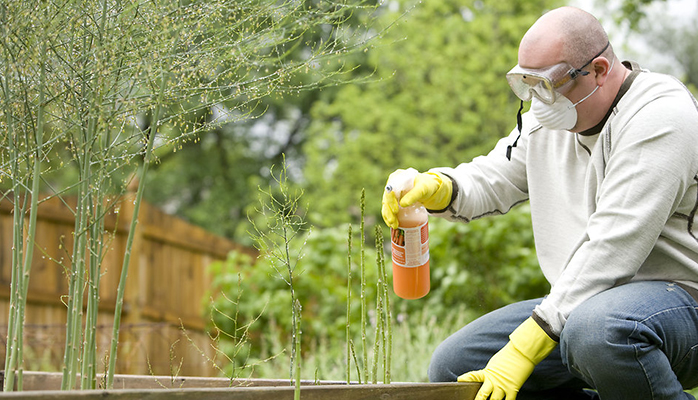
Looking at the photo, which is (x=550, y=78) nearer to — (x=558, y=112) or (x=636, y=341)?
(x=558, y=112)

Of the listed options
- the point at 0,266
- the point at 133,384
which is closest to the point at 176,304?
the point at 0,266

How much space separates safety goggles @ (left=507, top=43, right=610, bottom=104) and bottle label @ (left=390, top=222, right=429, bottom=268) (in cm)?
48

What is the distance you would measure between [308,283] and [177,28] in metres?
3.28

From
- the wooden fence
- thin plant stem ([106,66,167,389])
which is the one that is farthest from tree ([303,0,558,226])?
thin plant stem ([106,66,167,389])

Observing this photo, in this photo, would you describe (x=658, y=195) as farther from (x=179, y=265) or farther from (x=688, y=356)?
(x=179, y=265)

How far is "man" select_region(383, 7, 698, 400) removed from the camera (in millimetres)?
1543

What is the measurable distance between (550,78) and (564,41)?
0.33 ft

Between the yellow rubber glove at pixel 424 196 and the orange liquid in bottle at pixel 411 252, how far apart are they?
0.03 m

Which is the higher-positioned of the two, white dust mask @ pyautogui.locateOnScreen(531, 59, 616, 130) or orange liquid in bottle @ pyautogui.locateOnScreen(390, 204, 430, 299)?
white dust mask @ pyautogui.locateOnScreen(531, 59, 616, 130)

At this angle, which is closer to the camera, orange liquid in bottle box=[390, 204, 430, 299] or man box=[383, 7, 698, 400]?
man box=[383, 7, 698, 400]

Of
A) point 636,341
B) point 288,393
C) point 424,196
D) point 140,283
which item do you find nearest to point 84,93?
point 288,393

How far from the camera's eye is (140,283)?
5793mm

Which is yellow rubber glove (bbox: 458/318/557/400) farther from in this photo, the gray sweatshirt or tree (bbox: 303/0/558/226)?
tree (bbox: 303/0/558/226)

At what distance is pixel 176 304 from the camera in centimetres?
626
